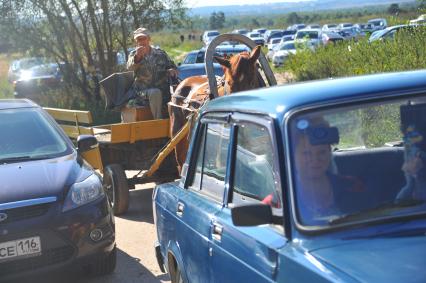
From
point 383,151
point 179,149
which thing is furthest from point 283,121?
point 179,149

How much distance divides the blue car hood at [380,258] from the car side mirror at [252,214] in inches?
15.9

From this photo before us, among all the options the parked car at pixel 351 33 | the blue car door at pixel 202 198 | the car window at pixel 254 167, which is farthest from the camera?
the parked car at pixel 351 33

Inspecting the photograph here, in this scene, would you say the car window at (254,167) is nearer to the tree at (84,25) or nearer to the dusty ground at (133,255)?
the dusty ground at (133,255)


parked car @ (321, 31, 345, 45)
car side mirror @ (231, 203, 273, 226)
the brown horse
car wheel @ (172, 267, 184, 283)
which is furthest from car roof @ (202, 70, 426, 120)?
parked car @ (321, 31, 345, 45)

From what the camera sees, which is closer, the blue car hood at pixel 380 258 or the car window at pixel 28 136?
the blue car hood at pixel 380 258

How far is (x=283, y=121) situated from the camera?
3414mm

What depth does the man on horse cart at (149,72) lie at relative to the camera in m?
10.1

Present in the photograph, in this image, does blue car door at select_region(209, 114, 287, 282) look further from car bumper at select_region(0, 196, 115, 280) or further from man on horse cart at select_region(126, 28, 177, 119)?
man on horse cart at select_region(126, 28, 177, 119)

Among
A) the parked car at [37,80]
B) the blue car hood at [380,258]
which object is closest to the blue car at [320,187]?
the blue car hood at [380,258]

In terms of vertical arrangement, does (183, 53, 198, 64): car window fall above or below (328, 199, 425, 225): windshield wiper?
below

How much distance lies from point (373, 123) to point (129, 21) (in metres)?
17.9

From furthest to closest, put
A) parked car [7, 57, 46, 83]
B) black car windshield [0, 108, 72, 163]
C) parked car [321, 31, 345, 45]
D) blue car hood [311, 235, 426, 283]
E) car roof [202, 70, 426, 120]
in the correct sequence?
parked car [7, 57, 46, 83] → parked car [321, 31, 345, 45] → black car windshield [0, 108, 72, 163] → car roof [202, 70, 426, 120] → blue car hood [311, 235, 426, 283]

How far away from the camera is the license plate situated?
A: 5.77 meters

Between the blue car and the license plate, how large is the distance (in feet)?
6.82
